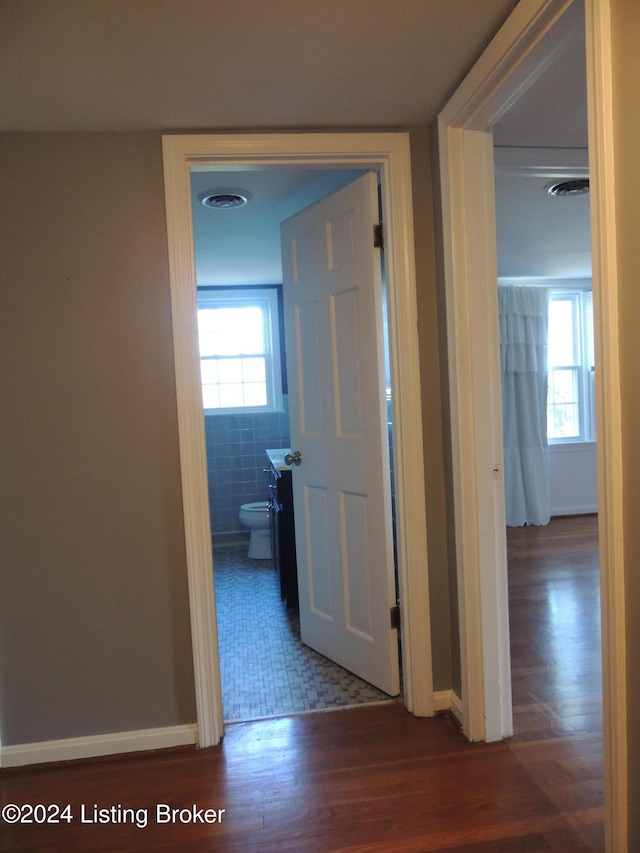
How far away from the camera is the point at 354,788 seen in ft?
6.17

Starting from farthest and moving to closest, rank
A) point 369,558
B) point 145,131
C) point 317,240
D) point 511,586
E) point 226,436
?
point 226,436, point 511,586, point 317,240, point 369,558, point 145,131

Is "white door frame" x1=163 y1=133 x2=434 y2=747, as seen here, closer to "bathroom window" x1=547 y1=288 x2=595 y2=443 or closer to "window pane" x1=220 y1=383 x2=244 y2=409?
"window pane" x1=220 y1=383 x2=244 y2=409

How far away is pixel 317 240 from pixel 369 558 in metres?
1.38

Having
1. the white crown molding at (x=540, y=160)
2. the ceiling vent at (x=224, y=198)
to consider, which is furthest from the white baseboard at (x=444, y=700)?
the ceiling vent at (x=224, y=198)

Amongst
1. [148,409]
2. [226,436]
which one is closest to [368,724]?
[148,409]

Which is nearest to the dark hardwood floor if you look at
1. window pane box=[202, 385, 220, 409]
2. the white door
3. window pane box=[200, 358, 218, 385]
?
the white door

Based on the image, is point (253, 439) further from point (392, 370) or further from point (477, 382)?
point (477, 382)

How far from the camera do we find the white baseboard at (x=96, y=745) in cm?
211

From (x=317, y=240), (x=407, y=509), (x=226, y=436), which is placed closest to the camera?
(x=407, y=509)

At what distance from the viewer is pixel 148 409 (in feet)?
6.97

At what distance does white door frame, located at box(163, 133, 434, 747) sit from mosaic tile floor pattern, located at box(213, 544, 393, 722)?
0.26 m

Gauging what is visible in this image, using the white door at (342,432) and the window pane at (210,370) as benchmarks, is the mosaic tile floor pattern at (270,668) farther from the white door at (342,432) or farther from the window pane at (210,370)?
the window pane at (210,370)

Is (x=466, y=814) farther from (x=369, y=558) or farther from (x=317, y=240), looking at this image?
(x=317, y=240)

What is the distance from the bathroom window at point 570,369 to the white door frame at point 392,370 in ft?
13.0
